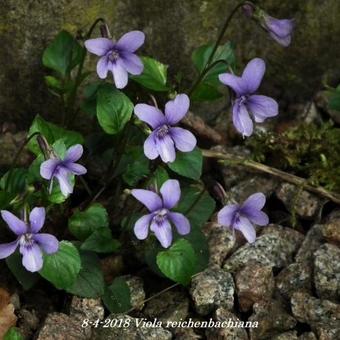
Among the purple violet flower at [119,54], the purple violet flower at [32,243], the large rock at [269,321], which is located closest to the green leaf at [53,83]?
the purple violet flower at [119,54]

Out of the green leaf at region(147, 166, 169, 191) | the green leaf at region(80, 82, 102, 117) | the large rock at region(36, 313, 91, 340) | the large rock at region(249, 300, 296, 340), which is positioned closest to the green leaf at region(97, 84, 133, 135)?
the green leaf at region(80, 82, 102, 117)

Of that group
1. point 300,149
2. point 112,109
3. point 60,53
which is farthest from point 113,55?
point 300,149

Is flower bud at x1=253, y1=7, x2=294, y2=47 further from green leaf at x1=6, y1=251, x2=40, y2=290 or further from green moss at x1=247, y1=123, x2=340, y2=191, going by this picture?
green leaf at x1=6, y1=251, x2=40, y2=290

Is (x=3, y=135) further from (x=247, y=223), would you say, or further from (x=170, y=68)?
(x=247, y=223)

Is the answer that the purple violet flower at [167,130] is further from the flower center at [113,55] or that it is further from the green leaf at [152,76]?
the green leaf at [152,76]

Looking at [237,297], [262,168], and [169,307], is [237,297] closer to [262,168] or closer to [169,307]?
[169,307]

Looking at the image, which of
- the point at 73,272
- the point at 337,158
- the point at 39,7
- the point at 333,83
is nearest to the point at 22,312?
the point at 73,272

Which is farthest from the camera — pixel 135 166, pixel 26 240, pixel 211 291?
pixel 135 166

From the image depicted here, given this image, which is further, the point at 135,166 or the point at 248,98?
the point at 135,166

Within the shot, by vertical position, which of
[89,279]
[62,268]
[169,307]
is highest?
[62,268]
